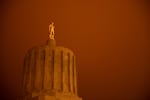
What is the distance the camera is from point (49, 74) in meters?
14.6

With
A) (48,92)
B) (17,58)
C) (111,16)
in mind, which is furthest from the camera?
(17,58)

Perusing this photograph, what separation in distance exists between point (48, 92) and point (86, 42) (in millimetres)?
5120

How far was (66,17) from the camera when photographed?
18359mm

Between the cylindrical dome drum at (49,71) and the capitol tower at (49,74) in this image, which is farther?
the cylindrical dome drum at (49,71)

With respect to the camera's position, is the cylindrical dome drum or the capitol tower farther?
the cylindrical dome drum

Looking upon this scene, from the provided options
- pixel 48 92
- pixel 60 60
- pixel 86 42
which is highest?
pixel 86 42

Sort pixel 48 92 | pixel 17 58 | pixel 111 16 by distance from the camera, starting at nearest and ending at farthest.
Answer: pixel 48 92, pixel 111 16, pixel 17 58

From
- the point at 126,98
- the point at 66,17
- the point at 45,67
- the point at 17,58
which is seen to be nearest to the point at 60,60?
the point at 45,67

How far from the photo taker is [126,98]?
20.7m

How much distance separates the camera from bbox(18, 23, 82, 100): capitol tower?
47.1 feet

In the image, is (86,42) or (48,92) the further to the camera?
(86,42)

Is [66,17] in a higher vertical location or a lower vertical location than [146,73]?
higher

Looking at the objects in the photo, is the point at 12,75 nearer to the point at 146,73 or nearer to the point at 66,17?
the point at 66,17

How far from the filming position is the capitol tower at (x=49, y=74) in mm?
14352
